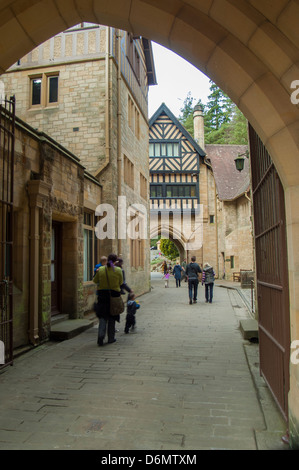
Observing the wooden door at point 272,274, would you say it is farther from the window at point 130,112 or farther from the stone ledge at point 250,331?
the window at point 130,112

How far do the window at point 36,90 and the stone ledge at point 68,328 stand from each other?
26.5ft

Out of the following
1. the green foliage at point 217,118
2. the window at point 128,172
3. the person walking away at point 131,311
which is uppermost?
the green foliage at point 217,118

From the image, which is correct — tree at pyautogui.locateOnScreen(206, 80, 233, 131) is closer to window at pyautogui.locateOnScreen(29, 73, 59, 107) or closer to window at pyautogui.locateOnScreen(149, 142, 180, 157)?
window at pyautogui.locateOnScreen(149, 142, 180, 157)

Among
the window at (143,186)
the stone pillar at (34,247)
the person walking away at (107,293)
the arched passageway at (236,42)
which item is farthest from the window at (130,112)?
the arched passageway at (236,42)

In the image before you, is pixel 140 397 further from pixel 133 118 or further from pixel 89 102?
pixel 133 118

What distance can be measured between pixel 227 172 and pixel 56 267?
77.8 feet

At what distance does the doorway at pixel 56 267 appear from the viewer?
794cm

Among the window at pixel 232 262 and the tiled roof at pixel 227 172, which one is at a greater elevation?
the tiled roof at pixel 227 172

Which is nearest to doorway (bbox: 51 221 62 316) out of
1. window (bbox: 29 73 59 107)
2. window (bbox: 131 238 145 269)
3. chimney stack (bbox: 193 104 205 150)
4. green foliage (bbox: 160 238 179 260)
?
window (bbox: 29 73 59 107)

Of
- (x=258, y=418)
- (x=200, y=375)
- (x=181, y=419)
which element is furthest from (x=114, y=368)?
(x=258, y=418)

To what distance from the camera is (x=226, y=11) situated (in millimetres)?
2561

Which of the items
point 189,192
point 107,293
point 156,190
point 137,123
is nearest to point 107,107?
point 137,123

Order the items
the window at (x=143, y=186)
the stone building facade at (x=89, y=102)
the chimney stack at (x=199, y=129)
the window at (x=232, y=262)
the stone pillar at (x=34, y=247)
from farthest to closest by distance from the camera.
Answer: the chimney stack at (x=199, y=129), the window at (x=232, y=262), the window at (x=143, y=186), the stone building facade at (x=89, y=102), the stone pillar at (x=34, y=247)

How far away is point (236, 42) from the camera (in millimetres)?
2779
